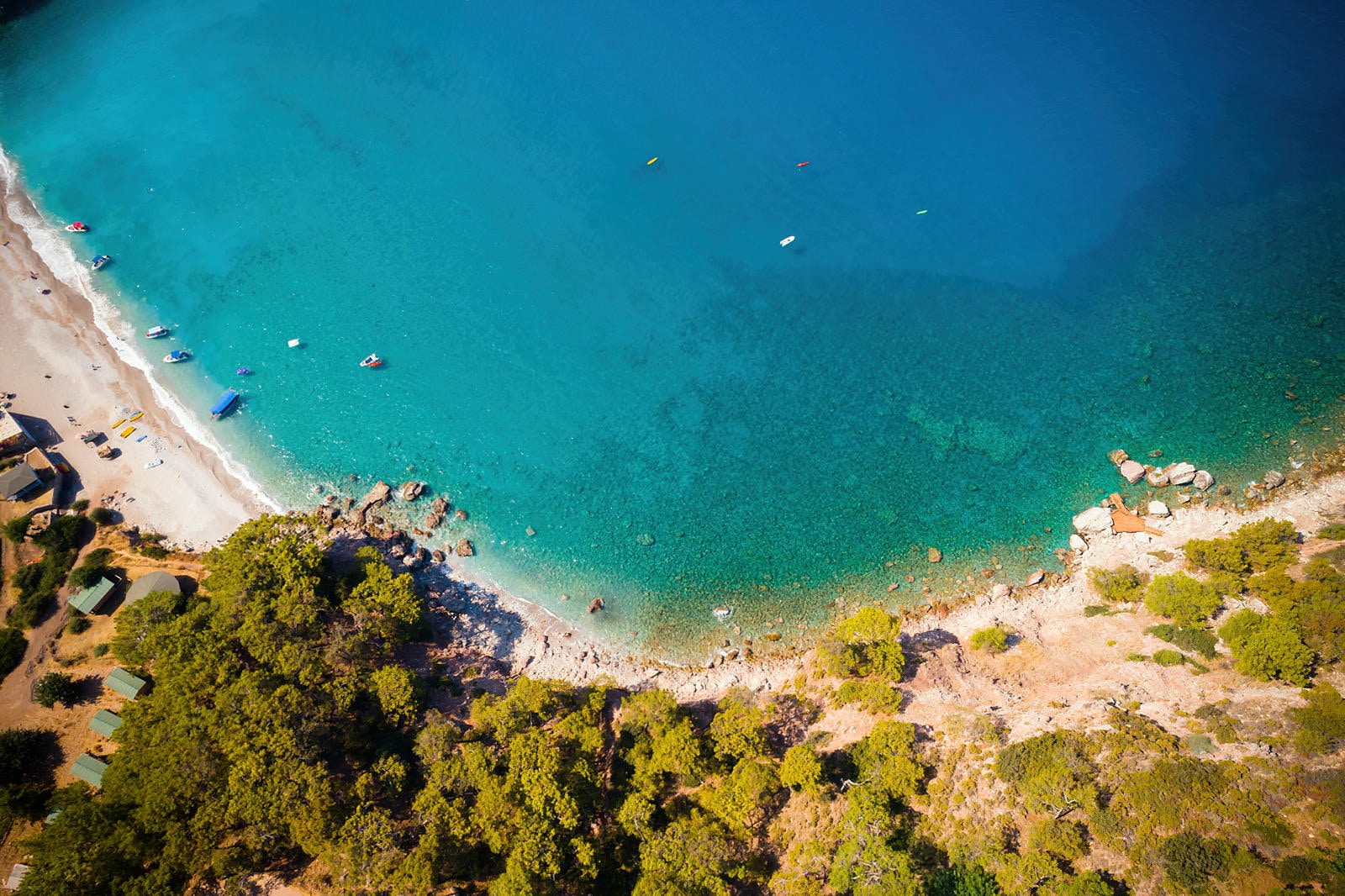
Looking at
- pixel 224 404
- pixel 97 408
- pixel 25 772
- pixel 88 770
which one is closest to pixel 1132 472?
pixel 224 404

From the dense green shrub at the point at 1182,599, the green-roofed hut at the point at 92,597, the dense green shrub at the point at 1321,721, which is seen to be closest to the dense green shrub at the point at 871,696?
the dense green shrub at the point at 1182,599

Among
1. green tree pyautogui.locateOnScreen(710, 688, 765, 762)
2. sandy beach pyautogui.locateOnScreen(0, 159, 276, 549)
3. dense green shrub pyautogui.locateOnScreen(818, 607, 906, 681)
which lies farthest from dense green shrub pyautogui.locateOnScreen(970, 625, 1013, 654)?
sandy beach pyautogui.locateOnScreen(0, 159, 276, 549)

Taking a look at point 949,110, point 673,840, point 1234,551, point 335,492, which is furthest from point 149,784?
point 949,110

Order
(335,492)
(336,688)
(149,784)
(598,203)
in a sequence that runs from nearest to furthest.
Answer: (149,784) < (336,688) < (335,492) < (598,203)

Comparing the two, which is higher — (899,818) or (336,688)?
(336,688)

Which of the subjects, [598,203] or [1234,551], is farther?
[598,203]

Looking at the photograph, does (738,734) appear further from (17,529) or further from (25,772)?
(17,529)

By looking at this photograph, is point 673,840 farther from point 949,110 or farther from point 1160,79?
point 1160,79
